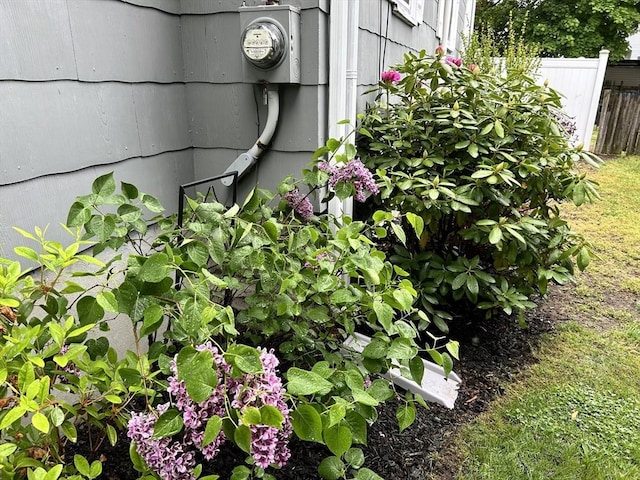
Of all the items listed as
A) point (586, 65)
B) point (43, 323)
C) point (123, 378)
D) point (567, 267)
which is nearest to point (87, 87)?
point (43, 323)

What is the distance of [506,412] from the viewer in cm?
203

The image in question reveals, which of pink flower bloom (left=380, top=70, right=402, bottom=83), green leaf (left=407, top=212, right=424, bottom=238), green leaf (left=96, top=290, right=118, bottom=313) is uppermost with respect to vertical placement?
pink flower bloom (left=380, top=70, right=402, bottom=83)

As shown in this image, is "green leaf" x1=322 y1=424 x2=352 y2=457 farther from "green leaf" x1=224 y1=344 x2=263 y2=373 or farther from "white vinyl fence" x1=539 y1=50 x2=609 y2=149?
"white vinyl fence" x1=539 y1=50 x2=609 y2=149

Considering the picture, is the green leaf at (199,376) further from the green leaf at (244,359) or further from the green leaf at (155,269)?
the green leaf at (155,269)

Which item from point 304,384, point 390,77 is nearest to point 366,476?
point 304,384

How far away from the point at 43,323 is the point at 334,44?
1.49 m

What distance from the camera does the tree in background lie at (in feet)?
48.4

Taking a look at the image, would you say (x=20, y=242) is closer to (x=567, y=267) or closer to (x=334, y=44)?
(x=334, y=44)

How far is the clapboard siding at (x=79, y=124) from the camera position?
138 cm

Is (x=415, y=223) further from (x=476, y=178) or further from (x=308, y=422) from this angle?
(x=476, y=178)

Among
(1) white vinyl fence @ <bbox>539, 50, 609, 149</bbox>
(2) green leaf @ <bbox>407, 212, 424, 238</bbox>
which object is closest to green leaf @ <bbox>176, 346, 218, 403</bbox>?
(2) green leaf @ <bbox>407, 212, 424, 238</bbox>

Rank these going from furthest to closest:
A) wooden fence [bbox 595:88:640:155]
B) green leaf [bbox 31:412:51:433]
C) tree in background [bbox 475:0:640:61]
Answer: tree in background [bbox 475:0:640:61] → wooden fence [bbox 595:88:640:155] → green leaf [bbox 31:412:51:433]

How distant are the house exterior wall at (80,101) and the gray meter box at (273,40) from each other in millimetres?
397

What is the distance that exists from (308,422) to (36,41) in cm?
139
